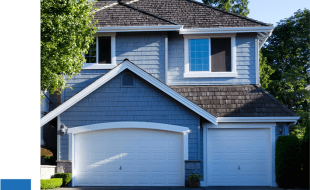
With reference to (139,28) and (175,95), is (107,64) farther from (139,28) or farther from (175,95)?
(175,95)

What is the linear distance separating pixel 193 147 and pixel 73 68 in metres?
5.25

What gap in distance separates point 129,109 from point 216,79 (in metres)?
4.18

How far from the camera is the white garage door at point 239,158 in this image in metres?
A: 13.4

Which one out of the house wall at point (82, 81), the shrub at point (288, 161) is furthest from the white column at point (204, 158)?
A: the house wall at point (82, 81)

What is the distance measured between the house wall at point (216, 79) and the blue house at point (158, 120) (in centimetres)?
8

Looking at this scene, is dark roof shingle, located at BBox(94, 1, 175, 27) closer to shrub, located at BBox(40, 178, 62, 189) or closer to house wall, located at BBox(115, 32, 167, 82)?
house wall, located at BBox(115, 32, 167, 82)

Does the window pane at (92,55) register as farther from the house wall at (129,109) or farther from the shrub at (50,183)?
the shrub at (50,183)

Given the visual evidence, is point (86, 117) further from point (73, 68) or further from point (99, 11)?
point (99, 11)

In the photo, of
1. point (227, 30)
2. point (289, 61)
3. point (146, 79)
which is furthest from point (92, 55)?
point (289, 61)

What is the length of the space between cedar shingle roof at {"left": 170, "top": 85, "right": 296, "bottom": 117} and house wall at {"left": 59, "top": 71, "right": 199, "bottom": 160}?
1088 mm

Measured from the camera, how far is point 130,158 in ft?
42.6

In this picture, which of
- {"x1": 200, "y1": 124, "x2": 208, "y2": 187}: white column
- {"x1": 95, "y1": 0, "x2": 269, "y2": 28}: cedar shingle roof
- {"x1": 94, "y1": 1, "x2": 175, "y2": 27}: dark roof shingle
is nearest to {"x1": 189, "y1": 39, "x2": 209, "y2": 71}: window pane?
{"x1": 95, "y1": 0, "x2": 269, "y2": 28}: cedar shingle roof

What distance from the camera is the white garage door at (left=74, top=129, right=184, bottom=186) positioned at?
12930 mm
